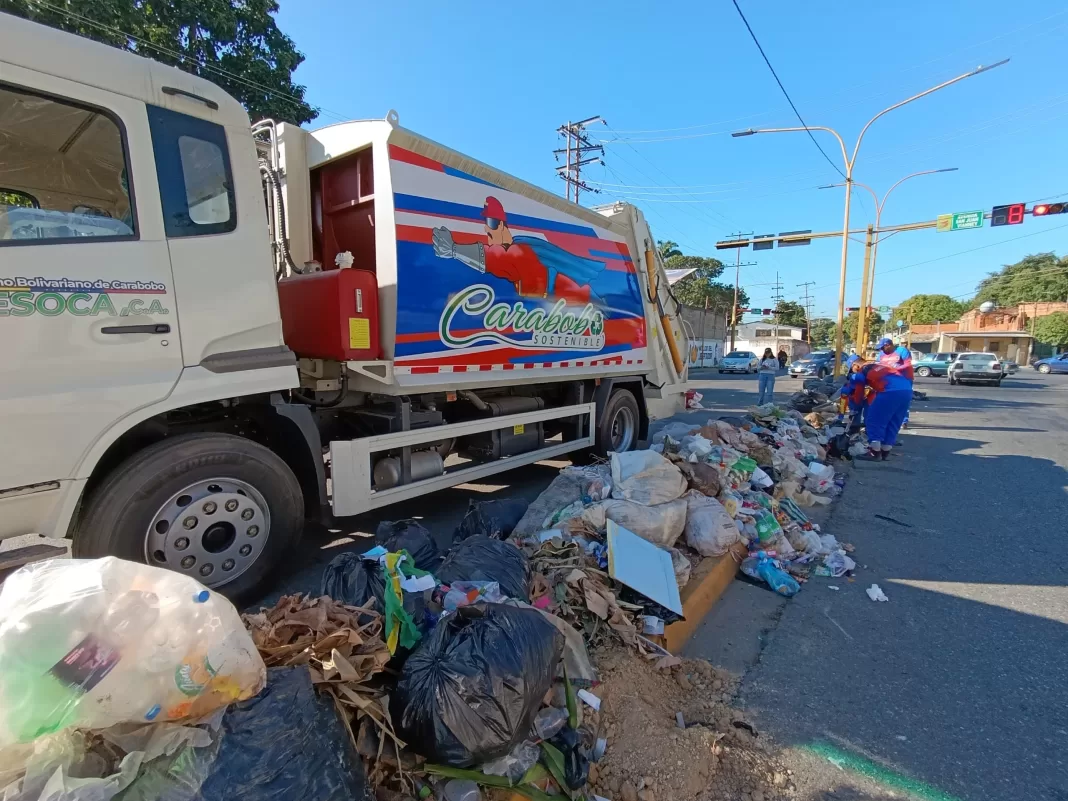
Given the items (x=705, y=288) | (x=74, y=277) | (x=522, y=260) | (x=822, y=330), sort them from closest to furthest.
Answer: (x=74, y=277) → (x=522, y=260) → (x=705, y=288) → (x=822, y=330)

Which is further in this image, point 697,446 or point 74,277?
point 697,446

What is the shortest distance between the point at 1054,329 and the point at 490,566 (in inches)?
2596

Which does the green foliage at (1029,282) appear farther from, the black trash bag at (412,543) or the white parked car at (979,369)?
the black trash bag at (412,543)

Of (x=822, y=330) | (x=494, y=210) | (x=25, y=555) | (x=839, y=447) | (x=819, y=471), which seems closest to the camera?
(x=25, y=555)

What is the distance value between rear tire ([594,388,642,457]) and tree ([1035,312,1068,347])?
6130 centimetres

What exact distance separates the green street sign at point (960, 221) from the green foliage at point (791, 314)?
2573 inches

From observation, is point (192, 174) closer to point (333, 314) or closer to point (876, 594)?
point (333, 314)

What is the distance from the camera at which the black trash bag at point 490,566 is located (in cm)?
256

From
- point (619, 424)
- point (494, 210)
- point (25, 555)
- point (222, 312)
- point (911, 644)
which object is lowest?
point (911, 644)

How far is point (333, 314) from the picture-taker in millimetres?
3441

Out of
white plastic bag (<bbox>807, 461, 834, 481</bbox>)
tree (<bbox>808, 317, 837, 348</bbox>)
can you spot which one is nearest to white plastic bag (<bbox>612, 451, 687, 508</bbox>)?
A: white plastic bag (<bbox>807, 461, 834, 481</bbox>)

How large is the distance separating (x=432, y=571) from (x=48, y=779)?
5.46 feet

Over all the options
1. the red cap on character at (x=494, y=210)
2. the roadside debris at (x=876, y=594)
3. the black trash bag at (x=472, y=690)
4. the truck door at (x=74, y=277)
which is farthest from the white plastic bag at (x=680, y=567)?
the truck door at (x=74, y=277)

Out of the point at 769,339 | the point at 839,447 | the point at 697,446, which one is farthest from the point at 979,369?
the point at 769,339
